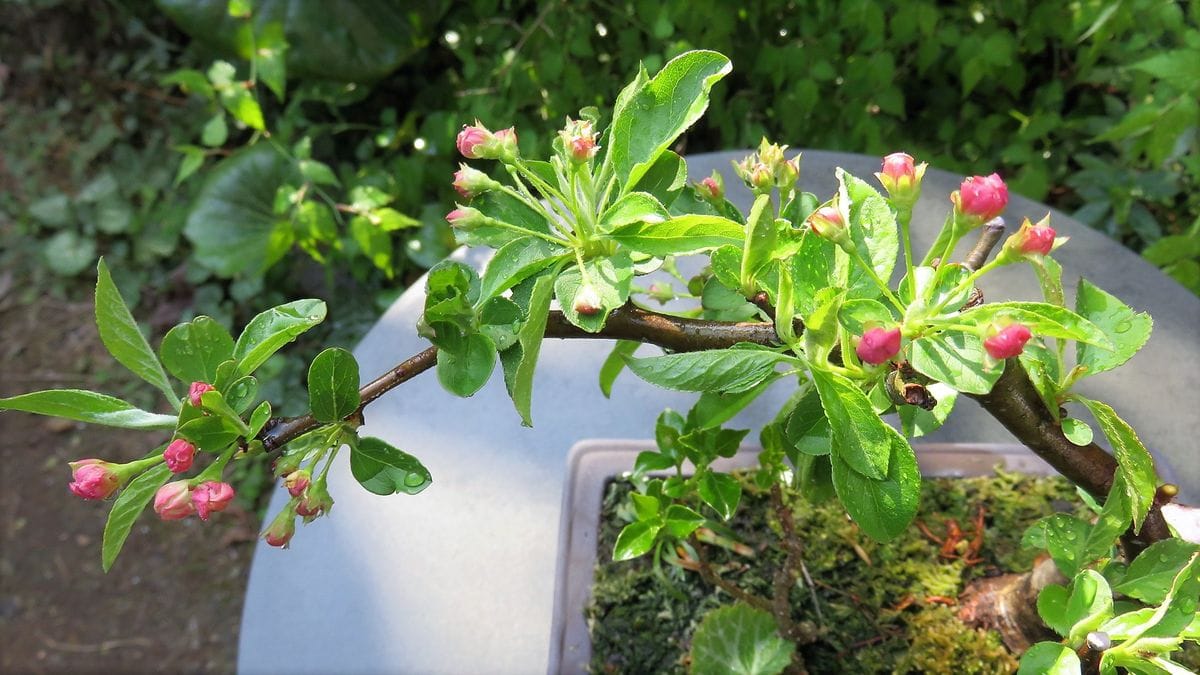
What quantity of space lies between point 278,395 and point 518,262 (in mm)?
1369

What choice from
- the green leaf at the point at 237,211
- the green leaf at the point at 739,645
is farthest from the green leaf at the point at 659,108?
the green leaf at the point at 237,211

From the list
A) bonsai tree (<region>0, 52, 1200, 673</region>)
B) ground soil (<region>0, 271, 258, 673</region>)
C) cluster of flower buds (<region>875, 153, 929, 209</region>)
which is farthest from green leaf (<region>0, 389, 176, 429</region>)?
ground soil (<region>0, 271, 258, 673</region>)

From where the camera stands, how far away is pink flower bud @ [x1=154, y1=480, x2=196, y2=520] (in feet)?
1.32

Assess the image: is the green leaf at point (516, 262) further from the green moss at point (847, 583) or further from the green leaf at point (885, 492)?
the green moss at point (847, 583)

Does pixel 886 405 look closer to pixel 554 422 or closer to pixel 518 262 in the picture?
pixel 518 262

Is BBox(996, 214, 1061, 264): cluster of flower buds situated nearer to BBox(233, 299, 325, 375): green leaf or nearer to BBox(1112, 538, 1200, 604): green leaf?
BBox(1112, 538, 1200, 604): green leaf

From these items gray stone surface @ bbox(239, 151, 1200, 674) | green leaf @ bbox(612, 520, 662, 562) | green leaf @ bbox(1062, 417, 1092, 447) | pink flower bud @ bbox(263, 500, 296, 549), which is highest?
green leaf @ bbox(1062, 417, 1092, 447)

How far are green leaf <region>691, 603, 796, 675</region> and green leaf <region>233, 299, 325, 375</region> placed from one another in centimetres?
35

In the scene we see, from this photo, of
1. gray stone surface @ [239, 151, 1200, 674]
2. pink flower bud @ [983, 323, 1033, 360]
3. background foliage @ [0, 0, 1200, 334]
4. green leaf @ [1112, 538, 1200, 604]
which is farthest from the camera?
background foliage @ [0, 0, 1200, 334]

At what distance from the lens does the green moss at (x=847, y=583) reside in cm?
62

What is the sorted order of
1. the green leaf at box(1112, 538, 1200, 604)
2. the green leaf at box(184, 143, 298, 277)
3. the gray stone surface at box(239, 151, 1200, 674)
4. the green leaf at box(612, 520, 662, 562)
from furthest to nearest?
1. the green leaf at box(184, 143, 298, 277)
2. the gray stone surface at box(239, 151, 1200, 674)
3. the green leaf at box(612, 520, 662, 562)
4. the green leaf at box(1112, 538, 1200, 604)

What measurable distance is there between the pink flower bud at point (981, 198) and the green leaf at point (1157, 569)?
0.19 meters

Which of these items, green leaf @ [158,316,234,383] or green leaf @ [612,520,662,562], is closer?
green leaf @ [158,316,234,383]

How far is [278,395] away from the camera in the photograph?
1634 mm
